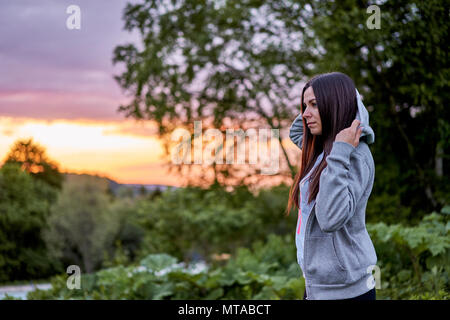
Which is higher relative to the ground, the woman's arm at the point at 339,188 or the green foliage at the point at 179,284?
the woman's arm at the point at 339,188

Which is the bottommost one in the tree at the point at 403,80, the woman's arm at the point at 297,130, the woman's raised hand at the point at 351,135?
the woman's raised hand at the point at 351,135

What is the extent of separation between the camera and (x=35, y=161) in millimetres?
42531

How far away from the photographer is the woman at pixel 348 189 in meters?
1.93

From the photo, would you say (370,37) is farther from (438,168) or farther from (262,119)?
(262,119)

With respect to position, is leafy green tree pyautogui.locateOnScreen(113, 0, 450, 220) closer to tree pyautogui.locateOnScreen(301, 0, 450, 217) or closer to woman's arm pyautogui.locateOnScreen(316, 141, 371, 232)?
tree pyautogui.locateOnScreen(301, 0, 450, 217)

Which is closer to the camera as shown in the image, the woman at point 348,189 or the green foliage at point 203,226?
the woman at point 348,189

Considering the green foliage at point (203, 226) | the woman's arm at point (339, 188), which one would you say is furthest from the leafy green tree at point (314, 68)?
the green foliage at point (203, 226)

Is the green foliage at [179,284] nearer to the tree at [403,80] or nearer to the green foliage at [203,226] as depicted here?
the tree at [403,80]

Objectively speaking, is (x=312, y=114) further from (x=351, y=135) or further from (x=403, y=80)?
(x=403, y=80)

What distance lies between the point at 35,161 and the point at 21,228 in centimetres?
1082

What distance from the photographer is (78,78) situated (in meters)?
10.2

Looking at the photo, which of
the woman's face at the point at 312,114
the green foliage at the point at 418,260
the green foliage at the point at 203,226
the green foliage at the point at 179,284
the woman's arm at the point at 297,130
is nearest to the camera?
the woman's face at the point at 312,114

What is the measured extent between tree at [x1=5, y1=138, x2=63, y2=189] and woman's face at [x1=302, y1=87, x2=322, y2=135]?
40225mm
